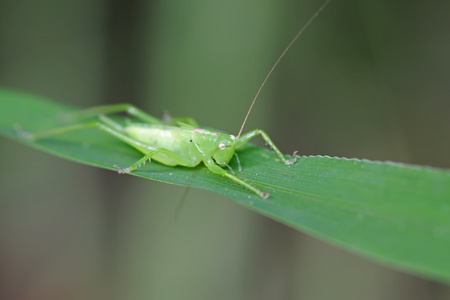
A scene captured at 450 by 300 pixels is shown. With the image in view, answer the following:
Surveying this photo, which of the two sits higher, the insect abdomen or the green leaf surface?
the insect abdomen

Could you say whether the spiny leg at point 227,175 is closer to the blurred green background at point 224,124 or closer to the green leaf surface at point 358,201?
the green leaf surface at point 358,201

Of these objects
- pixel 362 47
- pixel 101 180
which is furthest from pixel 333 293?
pixel 101 180

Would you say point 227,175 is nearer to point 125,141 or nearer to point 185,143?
point 185,143

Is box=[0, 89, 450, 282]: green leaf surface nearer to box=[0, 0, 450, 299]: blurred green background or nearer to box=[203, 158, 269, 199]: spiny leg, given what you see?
→ box=[203, 158, 269, 199]: spiny leg

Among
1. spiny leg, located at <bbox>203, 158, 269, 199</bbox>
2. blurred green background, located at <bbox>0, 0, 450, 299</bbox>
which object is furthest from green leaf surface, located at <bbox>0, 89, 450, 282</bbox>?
blurred green background, located at <bbox>0, 0, 450, 299</bbox>

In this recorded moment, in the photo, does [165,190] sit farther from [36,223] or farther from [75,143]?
[36,223]

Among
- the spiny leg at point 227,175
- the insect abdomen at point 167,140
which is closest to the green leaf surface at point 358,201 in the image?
the spiny leg at point 227,175

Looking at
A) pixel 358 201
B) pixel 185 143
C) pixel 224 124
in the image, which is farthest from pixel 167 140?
pixel 358 201
